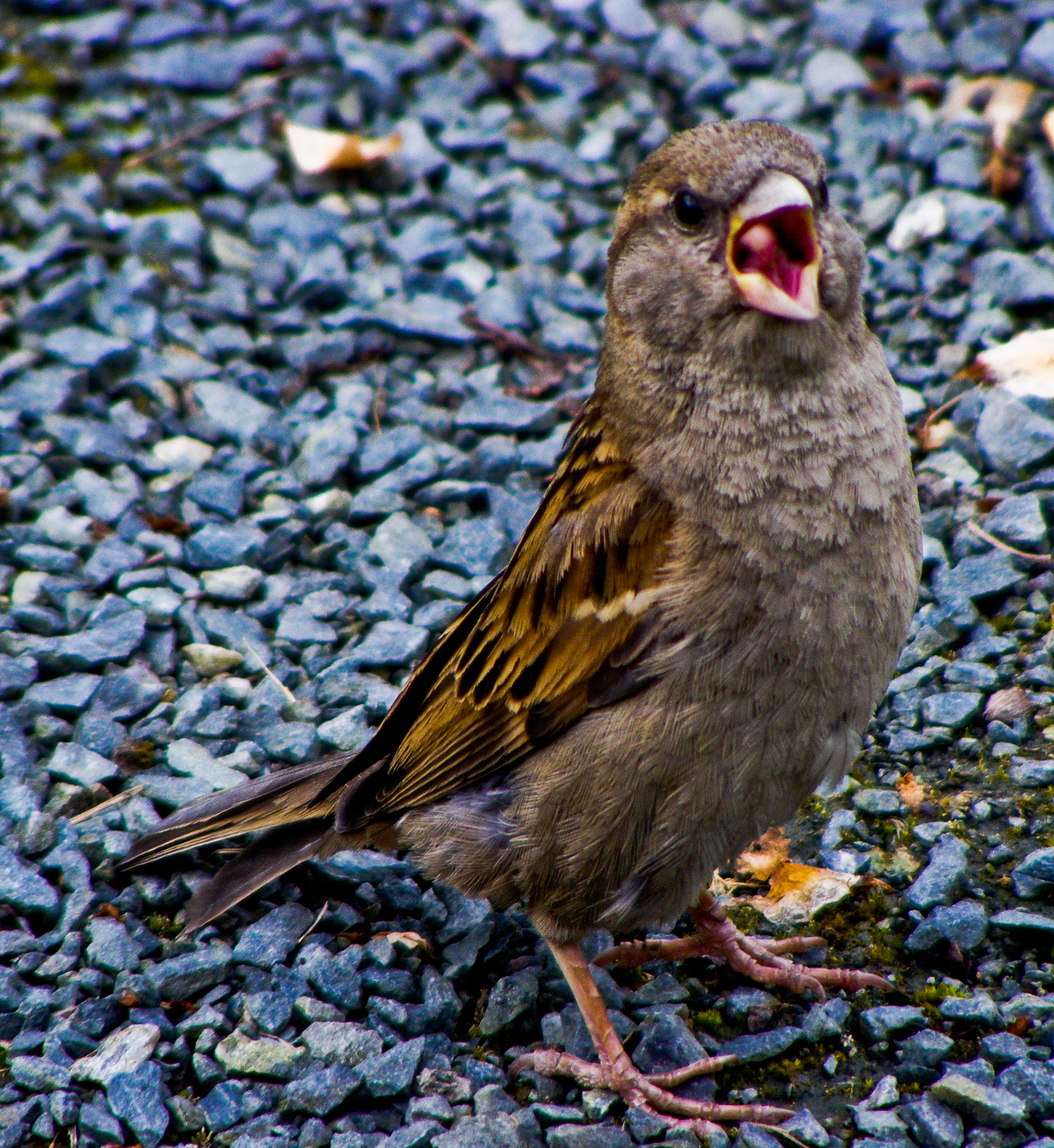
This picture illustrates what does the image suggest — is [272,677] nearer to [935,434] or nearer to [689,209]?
[689,209]

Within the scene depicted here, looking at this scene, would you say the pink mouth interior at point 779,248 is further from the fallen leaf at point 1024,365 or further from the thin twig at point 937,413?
the fallen leaf at point 1024,365

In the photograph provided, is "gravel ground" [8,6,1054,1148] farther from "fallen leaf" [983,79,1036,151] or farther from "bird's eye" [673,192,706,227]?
"bird's eye" [673,192,706,227]

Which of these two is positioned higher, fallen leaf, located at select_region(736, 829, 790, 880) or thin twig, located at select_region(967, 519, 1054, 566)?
thin twig, located at select_region(967, 519, 1054, 566)

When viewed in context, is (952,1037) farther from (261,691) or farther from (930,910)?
(261,691)

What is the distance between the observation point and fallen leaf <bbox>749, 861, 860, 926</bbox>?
11.7ft

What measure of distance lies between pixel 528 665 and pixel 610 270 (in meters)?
0.97

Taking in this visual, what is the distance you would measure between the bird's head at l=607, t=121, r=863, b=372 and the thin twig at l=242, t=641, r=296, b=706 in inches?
64.8

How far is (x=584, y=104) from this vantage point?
653 cm

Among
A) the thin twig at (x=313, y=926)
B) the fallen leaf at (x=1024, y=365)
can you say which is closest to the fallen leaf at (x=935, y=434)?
the fallen leaf at (x=1024, y=365)

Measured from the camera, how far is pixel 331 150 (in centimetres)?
616

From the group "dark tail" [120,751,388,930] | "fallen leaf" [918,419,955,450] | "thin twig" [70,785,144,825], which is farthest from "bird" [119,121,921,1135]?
"fallen leaf" [918,419,955,450]

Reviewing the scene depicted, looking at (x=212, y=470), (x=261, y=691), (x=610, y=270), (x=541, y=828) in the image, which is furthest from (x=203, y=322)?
(x=541, y=828)

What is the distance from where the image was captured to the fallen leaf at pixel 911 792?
3709 millimetres

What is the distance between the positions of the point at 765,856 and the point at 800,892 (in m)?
0.17
